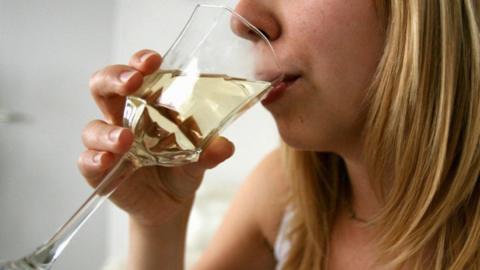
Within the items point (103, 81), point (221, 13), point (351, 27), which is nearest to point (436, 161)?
point (351, 27)

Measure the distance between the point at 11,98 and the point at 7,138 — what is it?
0.56 ft

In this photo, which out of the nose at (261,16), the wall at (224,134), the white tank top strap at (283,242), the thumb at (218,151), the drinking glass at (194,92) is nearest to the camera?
the drinking glass at (194,92)

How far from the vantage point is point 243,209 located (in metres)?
1.14

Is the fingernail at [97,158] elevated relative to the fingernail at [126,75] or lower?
lower

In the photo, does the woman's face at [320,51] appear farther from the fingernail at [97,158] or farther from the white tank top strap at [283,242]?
the white tank top strap at [283,242]

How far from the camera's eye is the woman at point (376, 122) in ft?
2.24

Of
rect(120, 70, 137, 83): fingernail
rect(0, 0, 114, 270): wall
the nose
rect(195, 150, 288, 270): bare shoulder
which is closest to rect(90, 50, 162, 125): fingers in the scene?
rect(120, 70, 137, 83): fingernail

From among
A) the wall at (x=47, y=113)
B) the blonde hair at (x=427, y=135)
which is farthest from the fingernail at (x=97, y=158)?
the wall at (x=47, y=113)

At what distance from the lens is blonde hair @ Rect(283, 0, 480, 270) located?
0.69 metres

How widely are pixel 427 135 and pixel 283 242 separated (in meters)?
0.45

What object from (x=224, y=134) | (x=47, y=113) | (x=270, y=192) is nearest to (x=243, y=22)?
(x=270, y=192)

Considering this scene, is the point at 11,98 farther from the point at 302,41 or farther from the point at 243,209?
the point at 302,41

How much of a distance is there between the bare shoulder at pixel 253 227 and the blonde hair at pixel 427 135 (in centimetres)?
31

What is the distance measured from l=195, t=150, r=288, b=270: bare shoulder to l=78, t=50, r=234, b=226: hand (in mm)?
A: 195
